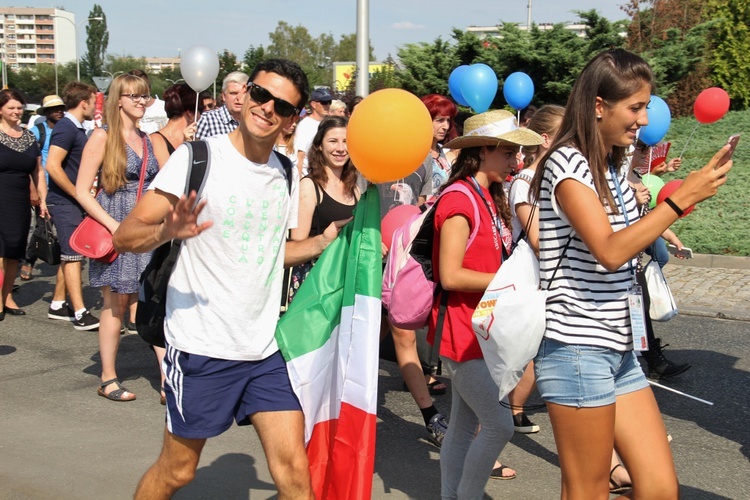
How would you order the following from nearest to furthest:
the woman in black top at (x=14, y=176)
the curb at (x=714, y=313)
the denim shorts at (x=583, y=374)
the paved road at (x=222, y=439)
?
the denim shorts at (x=583, y=374) < the paved road at (x=222, y=439) < the woman in black top at (x=14, y=176) < the curb at (x=714, y=313)

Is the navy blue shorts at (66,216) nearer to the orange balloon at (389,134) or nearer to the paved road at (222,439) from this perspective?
the paved road at (222,439)

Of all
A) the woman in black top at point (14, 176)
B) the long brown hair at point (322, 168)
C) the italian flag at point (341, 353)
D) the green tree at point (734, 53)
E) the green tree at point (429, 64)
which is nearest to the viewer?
the italian flag at point (341, 353)

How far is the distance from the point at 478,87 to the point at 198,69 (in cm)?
297

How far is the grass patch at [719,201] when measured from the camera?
11.4 metres

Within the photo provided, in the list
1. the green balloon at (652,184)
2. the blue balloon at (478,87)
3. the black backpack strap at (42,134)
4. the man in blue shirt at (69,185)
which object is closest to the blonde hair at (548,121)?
the green balloon at (652,184)

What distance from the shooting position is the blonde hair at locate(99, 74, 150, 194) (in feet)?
19.0

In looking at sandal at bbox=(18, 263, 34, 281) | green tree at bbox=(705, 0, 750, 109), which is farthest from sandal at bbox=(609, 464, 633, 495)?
green tree at bbox=(705, 0, 750, 109)

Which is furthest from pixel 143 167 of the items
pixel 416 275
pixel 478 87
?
pixel 478 87

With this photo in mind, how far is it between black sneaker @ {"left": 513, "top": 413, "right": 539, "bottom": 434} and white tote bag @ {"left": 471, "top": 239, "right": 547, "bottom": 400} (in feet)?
7.79

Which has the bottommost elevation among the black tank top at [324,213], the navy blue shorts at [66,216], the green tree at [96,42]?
the navy blue shorts at [66,216]

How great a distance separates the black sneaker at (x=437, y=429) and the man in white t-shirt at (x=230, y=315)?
199 centimetres

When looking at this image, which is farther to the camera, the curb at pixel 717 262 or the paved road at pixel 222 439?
the curb at pixel 717 262

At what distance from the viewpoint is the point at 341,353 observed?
3.38 metres

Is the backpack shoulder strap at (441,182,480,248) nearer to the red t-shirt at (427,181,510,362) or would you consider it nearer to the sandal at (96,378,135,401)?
the red t-shirt at (427,181,510,362)
